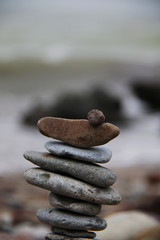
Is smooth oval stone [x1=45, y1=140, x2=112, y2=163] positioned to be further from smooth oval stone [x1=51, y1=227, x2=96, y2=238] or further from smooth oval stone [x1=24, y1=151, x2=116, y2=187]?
smooth oval stone [x1=51, y1=227, x2=96, y2=238]

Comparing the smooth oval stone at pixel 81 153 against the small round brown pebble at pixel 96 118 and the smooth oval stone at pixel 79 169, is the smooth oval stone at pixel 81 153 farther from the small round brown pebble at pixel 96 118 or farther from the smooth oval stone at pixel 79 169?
the small round brown pebble at pixel 96 118

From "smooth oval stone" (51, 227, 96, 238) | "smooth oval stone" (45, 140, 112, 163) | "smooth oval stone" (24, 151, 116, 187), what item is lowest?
"smooth oval stone" (51, 227, 96, 238)

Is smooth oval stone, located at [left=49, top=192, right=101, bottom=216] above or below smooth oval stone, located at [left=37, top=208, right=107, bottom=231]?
above

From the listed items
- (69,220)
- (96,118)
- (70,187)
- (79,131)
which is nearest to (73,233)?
(69,220)

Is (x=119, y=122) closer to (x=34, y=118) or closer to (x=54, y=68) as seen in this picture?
(x=34, y=118)

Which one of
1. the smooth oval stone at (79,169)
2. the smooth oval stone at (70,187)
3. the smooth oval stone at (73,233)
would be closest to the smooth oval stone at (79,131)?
the smooth oval stone at (79,169)

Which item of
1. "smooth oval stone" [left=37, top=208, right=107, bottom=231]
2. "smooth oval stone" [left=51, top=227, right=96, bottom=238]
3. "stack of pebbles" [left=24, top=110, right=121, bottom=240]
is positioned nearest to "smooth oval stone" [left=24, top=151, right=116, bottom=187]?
"stack of pebbles" [left=24, top=110, right=121, bottom=240]
